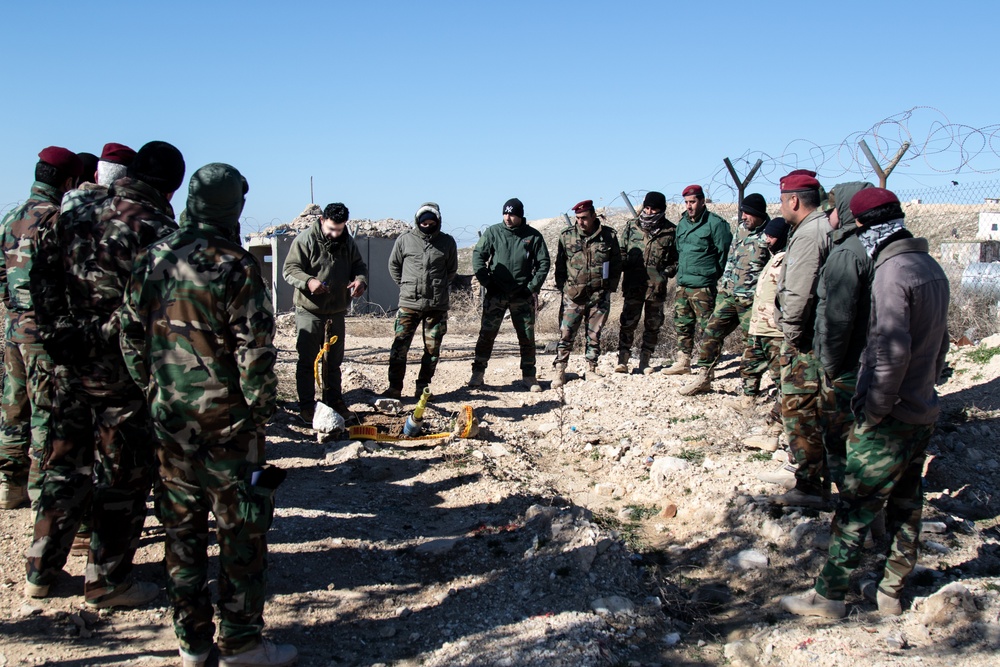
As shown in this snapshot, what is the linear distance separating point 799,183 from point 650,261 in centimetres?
395

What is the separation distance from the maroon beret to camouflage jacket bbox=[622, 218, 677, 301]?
505 cm

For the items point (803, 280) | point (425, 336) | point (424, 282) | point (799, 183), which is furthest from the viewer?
point (425, 336)

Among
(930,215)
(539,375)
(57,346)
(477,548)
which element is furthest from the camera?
(930,215)

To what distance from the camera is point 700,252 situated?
7.98 m

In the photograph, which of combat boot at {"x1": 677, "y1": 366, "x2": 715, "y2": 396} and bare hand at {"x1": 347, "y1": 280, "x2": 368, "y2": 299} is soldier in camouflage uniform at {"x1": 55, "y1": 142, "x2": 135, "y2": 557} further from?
combat boot at {"x1": 677, "y1": 366, "x2": 715, "y2": 396}

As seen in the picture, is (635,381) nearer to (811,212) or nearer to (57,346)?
Result: (811,212)

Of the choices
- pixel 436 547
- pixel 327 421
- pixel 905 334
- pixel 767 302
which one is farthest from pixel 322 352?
pixel 905 334

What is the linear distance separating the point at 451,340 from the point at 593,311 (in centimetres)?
437

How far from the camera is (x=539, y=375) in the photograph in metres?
9.06

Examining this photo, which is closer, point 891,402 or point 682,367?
point 891,402

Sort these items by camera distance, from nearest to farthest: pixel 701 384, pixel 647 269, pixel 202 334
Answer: pixel 202 334, pixel 701 384, pixel 647 269

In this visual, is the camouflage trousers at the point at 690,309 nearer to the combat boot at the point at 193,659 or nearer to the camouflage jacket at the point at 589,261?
the camouflage jacket at the point at 589,261

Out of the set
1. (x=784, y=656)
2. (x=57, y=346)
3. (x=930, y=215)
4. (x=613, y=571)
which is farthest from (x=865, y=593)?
(x=930, y=215)

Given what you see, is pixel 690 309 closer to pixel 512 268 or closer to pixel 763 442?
pixel 512 268
